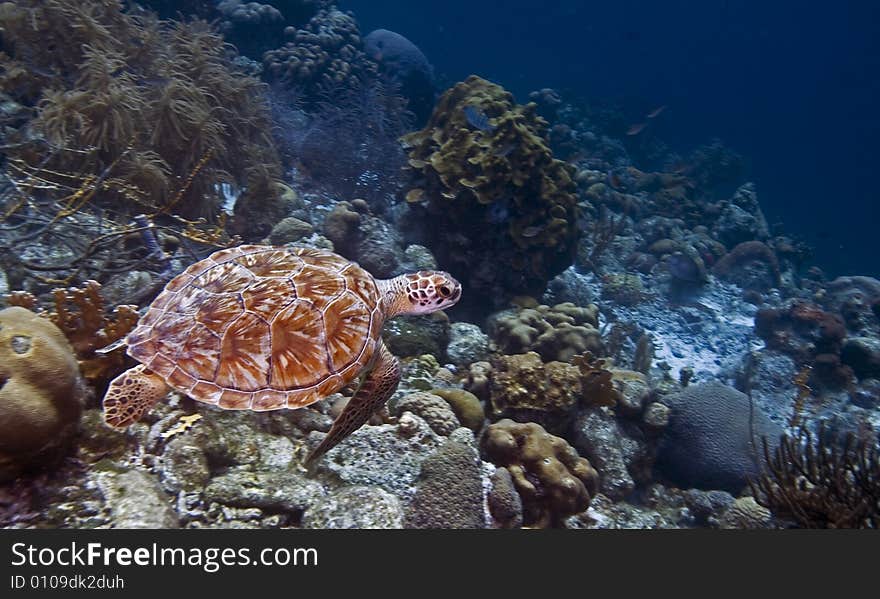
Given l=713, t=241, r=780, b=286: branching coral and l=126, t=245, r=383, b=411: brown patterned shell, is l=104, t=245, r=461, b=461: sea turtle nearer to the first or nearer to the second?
l=126, t=245, r=383, b=411: brown patterned shell

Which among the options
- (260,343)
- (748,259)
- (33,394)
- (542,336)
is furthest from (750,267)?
(33,394)

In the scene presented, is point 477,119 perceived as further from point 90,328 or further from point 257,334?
point 90,328

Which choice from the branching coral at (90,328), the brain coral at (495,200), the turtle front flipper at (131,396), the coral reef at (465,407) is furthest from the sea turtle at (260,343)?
the brain coral at (495,200)

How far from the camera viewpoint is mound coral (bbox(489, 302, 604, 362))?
619cm

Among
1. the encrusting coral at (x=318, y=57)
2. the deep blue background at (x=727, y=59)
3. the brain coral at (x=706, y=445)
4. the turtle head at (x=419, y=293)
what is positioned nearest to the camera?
the turtle head at (x=419, y=293)

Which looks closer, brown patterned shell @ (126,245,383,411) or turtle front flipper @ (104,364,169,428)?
turtle front flipper @ (104,364,169,428)

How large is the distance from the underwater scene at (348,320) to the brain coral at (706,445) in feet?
0.12

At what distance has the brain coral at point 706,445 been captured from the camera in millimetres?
5625

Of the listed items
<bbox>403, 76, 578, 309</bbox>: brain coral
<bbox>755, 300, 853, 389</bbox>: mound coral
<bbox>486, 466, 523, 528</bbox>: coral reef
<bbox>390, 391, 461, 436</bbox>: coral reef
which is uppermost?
<bbox>755, 300, 853, 389</bbox>: mound coral

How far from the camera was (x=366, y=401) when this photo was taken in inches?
128

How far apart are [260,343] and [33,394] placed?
1205 millimetres

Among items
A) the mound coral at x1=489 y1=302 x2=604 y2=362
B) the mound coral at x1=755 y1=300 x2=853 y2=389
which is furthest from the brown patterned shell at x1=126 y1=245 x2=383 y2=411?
the mound coral at x1=755 y1=300 x2=853 y2=389

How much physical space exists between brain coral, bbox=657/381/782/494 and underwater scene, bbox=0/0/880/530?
0.12ft

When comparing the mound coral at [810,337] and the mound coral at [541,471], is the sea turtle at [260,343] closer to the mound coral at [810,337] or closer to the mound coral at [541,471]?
the mound coral at [541,471]
